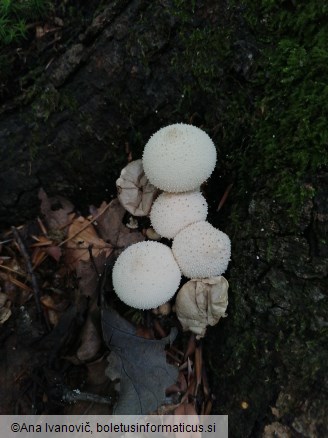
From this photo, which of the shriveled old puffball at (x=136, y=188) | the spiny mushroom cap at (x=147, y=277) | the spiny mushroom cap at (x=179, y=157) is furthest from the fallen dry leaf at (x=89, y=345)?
the spiny mushroom cap at (x=179, y=157)

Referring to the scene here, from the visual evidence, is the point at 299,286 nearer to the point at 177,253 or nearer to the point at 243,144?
the point at 177,253

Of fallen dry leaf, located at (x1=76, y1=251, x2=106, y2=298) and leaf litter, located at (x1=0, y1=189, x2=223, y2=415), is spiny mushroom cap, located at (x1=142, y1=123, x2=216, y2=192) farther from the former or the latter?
fallen dry leaf, located at (x1=76, y1=251, x2=106, y2=298)

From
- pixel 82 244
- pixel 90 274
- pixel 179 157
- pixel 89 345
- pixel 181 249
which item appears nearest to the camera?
pixel 179 157

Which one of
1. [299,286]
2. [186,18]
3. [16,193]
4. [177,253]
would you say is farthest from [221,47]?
[16,193]
